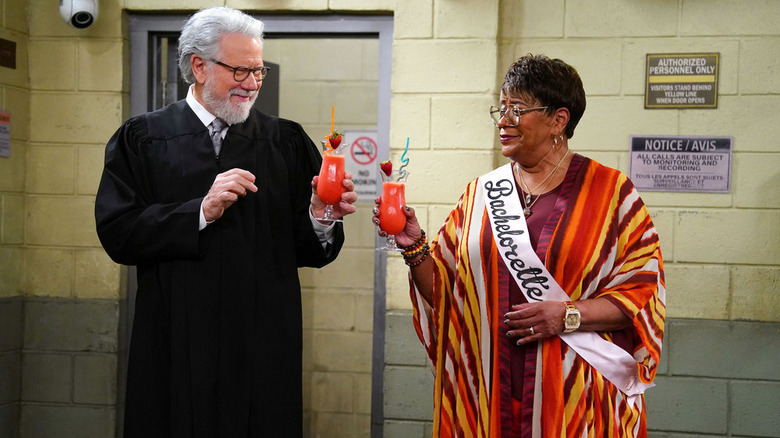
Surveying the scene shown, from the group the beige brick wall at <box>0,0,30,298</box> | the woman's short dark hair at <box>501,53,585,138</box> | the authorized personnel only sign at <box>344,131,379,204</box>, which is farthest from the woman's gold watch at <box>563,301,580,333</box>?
the beige brick wall at <box>0,0,30,298</box>

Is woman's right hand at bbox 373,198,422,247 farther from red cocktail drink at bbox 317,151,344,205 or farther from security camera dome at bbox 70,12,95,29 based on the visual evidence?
security camera dome at bbox 70,12,95,29

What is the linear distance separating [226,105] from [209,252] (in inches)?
15.0

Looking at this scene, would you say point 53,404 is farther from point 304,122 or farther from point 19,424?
point 304,122

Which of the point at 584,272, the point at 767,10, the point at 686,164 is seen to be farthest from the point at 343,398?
the point at 767,10

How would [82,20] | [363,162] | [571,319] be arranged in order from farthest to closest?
1. [363,162]
2. [82,20]
3. [571,319]

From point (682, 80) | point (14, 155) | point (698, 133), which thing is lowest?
point (14, 155)

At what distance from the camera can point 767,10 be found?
10.0 ft

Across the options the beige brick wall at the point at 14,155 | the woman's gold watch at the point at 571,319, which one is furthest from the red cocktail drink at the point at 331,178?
the beige brick wall at the point at 14,155

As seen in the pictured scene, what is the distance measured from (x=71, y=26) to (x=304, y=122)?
109cm

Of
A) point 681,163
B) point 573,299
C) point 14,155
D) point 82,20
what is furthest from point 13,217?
point 681,163

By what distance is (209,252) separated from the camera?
203 cm

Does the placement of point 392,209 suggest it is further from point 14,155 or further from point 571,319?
point 14,155

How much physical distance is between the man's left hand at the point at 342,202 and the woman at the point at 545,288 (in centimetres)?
15

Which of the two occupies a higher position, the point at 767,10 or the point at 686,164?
the point at 767,10
